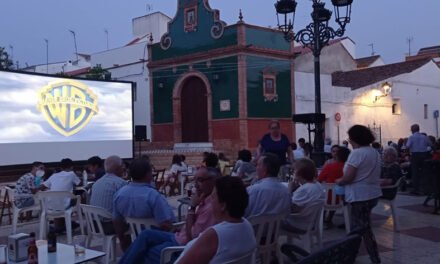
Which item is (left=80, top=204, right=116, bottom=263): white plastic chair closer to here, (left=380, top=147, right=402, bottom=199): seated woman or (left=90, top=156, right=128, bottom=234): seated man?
(left=90, top=156, right=128, bottom=234): seated man

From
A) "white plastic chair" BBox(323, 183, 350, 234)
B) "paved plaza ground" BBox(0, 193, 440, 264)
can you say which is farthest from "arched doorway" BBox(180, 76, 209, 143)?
"white plastic chair" BBox(323, 183, 350, 234)

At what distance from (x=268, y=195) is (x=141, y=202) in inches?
A: 43.4

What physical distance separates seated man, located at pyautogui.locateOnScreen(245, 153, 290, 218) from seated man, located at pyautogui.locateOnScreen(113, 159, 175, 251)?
71 cm

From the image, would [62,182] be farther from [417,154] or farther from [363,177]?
[417,154]

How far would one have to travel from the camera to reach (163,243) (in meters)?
3.60

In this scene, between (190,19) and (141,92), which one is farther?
(141,92)

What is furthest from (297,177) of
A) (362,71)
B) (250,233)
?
(362,71)

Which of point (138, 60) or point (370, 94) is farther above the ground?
point (138, 60)

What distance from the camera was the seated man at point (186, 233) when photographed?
3.47 metres

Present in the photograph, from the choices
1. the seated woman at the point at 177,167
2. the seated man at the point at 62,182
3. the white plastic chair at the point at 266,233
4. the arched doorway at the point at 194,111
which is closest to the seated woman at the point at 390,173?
the white plastic chair at the point at 266,233

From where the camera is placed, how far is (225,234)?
2.67 m

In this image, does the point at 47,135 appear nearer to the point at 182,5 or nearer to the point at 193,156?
the point at 193,156

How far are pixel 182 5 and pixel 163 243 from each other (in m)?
20.4

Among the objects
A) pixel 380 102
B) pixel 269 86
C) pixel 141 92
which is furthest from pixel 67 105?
pixel 380 102
